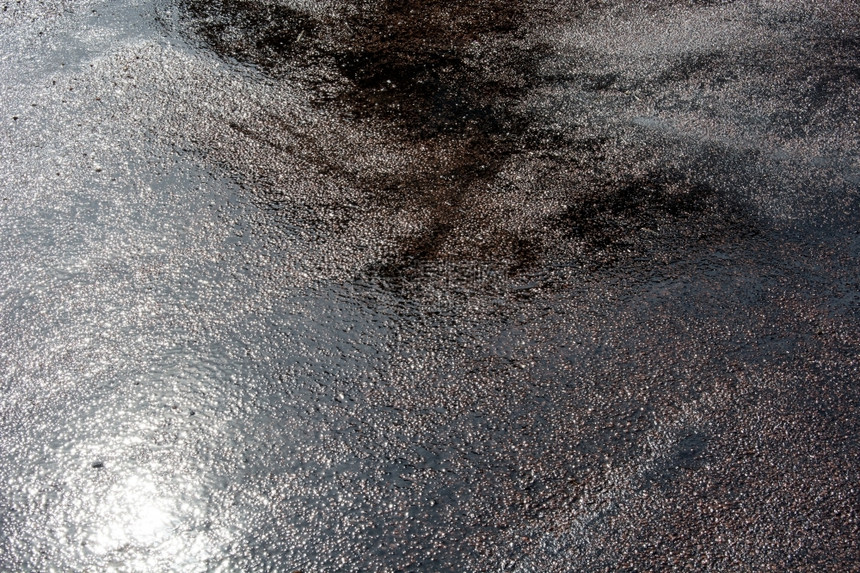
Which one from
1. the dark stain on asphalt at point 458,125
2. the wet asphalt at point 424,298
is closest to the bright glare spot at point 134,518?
the wet asphalt at point 424,298

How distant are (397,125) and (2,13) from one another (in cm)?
366

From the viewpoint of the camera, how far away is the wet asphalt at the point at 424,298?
2.78m

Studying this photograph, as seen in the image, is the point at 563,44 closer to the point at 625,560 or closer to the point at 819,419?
the point at 819,419

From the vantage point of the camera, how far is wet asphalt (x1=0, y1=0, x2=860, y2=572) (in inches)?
109

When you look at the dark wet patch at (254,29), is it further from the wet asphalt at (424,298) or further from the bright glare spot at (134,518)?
the bright glare spot at (134,518)

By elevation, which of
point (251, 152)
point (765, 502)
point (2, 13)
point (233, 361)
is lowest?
point (765, 502)

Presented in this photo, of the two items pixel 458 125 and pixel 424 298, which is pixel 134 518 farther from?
pixel 458 125

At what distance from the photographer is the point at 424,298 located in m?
3.62

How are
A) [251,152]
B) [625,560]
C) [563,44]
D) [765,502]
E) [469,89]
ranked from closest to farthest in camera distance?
[625,560] → [765,502] → [251,152] → [469,89] → [563,44]

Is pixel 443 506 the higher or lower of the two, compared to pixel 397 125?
lower

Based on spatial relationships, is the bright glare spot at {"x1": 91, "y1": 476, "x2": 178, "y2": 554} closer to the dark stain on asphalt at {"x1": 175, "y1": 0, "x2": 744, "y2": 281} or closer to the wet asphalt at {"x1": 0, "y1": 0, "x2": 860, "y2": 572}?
the wet asphalt at {"x1": 0, "y1": 0, "x2": 860, "y2": 572}

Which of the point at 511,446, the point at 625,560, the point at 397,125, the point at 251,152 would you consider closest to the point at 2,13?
the point at 251,152

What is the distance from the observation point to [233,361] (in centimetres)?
331

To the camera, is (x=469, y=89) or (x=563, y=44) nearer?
(x=469, y=89)
